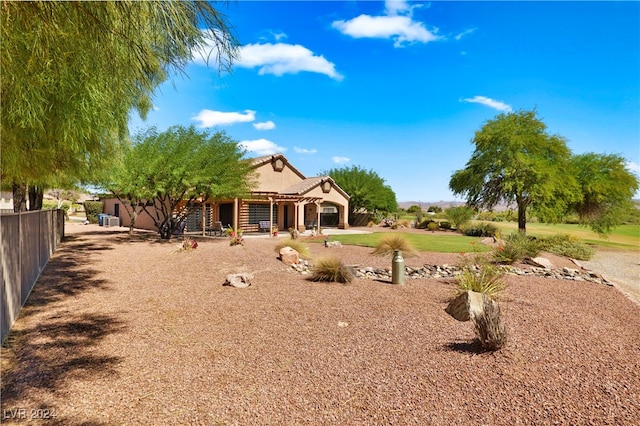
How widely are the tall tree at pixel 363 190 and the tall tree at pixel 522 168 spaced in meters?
13.0

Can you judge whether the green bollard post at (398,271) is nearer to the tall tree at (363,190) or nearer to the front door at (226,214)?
the front door at (226,214)

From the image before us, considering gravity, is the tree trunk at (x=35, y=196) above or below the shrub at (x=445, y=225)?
above

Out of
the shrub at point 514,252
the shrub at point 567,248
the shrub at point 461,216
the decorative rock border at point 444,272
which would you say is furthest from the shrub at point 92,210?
the shrub at point 567,248

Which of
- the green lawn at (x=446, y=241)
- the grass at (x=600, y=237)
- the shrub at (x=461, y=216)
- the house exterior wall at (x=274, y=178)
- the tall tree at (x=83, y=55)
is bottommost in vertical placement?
the grass at (x=600, y=237)

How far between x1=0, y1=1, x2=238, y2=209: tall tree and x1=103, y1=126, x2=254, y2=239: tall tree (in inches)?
448

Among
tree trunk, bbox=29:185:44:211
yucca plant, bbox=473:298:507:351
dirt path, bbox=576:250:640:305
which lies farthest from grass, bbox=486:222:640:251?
tree trunk, bbox=29:185:44:211

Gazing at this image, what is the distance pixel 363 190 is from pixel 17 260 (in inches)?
1316

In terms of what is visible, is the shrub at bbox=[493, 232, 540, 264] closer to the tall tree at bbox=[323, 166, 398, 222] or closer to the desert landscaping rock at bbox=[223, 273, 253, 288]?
the desert landscaping rock at bbox=[223, 273, 253, 288]

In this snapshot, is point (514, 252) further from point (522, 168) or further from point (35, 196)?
point (35, 196)

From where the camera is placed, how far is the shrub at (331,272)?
934cm

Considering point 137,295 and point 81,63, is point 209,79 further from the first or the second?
point 137,295

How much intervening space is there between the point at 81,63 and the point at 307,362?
453 centimetres

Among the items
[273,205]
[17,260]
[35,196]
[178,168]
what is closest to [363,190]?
[273,205]

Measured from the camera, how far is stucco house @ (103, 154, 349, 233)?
84.5 feet
